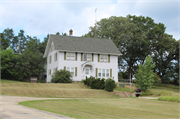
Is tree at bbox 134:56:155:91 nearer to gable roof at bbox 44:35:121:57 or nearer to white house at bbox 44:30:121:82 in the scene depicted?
white house at bbox 44:30:121:82

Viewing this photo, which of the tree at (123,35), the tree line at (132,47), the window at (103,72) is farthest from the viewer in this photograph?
the tree at (123,35)

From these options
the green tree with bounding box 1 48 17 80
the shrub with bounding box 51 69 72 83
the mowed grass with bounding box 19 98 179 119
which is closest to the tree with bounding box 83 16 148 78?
the shrub with bounding box 51 69 72 83

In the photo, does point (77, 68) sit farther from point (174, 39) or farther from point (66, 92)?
point (174, 39)

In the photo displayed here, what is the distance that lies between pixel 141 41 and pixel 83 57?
54.6 ft

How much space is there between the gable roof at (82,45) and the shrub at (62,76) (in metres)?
4.01

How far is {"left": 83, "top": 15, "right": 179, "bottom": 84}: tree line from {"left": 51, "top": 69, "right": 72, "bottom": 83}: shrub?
57.6 ft

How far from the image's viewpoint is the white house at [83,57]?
123 ft

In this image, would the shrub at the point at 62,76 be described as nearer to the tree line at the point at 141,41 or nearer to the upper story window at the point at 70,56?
the upper story window at the point at 70,56

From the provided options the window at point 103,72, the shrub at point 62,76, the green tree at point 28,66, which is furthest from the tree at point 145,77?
the green tree at point 28,66

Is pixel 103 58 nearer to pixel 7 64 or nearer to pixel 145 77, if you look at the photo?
pixel 145 77

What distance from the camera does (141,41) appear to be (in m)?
49.1

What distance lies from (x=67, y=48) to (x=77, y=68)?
384cm

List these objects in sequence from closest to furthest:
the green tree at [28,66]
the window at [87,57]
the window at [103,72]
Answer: the window at [87,57]
the window at [103,72]
the green tree at [28,66]

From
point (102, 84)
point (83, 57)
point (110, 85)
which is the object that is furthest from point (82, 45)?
point (110, 85)
